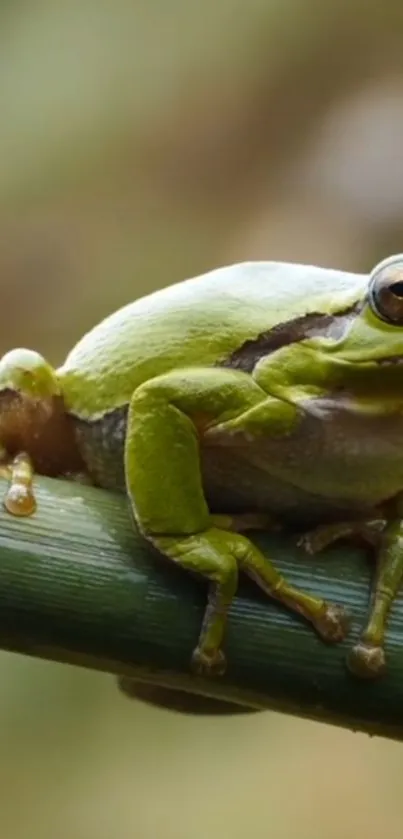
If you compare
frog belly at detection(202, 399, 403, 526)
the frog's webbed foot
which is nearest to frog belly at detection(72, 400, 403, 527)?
frog belly at detection(202, 399, 403, 526)

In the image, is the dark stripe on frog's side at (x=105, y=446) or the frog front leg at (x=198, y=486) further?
the dark stripe on frog's side at (x=105, y=446)

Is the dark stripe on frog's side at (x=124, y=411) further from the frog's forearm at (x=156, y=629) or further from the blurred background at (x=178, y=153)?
the blurred background at (x=178, y=153)

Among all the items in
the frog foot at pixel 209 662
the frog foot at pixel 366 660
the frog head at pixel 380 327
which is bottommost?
the frog foot at pixel 209 662

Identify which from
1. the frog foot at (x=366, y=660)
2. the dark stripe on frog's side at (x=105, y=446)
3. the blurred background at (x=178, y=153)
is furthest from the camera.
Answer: the blurred background at (x=178, y=153)

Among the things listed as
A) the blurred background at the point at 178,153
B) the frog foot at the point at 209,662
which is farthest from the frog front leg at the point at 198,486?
the blurred background at the point at 178,153

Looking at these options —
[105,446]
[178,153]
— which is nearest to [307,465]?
[105,446]

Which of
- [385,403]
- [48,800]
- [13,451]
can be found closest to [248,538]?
[385,403]
